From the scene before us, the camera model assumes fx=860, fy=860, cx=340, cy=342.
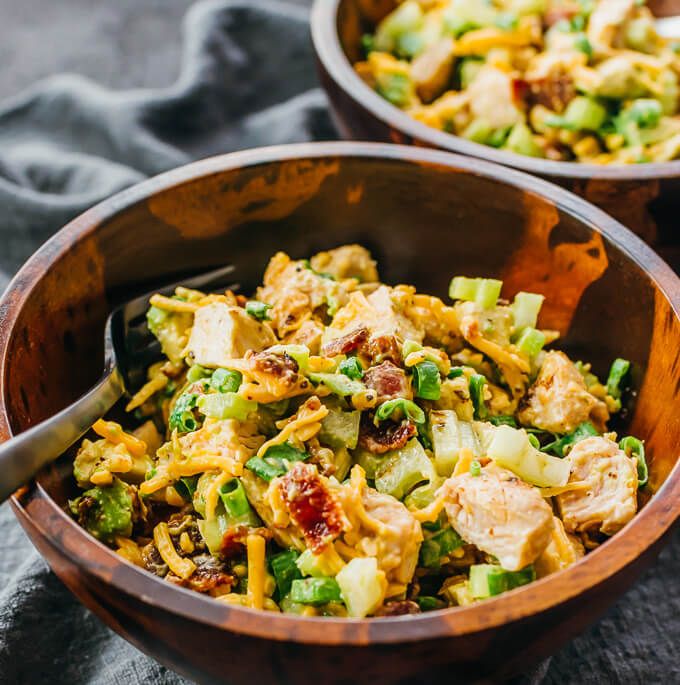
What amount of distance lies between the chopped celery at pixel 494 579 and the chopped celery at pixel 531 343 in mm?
666

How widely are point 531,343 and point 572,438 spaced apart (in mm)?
268

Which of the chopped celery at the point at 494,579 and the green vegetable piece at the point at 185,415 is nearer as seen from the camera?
the chopped celery at the point at 494,579

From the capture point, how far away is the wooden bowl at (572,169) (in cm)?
247

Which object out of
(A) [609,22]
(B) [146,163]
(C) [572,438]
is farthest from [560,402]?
(B) [146,163]

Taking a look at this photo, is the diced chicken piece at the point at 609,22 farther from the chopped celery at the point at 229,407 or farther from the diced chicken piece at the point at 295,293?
the chopped celery at the point at 229,407

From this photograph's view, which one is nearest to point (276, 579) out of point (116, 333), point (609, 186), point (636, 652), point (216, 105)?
point (116, 333)

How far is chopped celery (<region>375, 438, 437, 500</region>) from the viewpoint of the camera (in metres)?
1.71

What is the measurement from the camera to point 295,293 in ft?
6.95

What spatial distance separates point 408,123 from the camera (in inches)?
104

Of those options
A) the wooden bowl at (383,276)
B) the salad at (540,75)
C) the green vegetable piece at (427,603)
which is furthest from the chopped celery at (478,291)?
the salad at (540,75)

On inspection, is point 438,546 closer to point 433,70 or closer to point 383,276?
point 383,276

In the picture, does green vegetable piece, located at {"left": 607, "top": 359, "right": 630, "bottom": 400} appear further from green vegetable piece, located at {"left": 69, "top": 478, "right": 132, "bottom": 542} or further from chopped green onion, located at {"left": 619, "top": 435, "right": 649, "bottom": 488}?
green vegetable piece, located at {"left": 69, "top": 478, "right": 132, "bottom": 542}

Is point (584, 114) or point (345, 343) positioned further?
point (584, 114)

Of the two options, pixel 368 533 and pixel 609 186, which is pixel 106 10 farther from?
pixel 368 533
